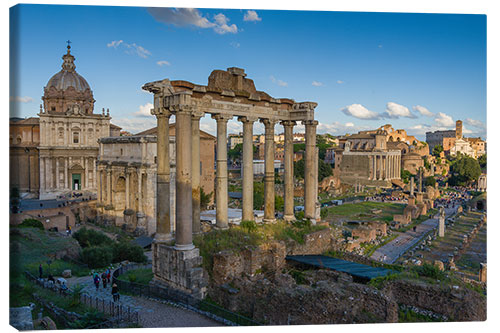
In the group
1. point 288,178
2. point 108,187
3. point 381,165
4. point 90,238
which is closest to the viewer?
point 288,178

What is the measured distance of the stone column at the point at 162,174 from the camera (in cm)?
1212

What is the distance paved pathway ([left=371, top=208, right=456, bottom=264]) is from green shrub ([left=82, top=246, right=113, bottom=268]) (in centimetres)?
1575

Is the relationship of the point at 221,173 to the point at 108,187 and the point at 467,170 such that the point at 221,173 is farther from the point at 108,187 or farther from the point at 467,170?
the point at 467,170

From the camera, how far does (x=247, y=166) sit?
48.4ft

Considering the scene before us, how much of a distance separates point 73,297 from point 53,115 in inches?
1357

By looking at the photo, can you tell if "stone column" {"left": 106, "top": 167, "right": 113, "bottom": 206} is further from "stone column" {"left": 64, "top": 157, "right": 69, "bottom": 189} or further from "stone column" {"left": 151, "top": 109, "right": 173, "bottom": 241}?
"stone column" {"left": 151, "top": 109, "right": 173, "bottom": 241}

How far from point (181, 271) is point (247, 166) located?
5.06 m

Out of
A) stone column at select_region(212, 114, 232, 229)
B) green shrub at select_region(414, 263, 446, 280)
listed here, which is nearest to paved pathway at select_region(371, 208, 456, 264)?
green shrub at select_region(414, 263, 446, 280)

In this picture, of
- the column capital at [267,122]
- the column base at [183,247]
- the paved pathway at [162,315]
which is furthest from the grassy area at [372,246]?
the paved pathway at [162,315]

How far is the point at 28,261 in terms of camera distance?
18.1 meters

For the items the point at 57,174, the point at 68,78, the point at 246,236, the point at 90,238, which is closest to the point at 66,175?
the point at 57,174

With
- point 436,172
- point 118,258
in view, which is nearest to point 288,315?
point 118,258

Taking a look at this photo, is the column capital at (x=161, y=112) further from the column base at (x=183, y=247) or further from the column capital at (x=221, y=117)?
the column base at (x=183, y=247)

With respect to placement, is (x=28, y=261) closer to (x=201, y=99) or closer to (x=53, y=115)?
(x=201, y=99)
